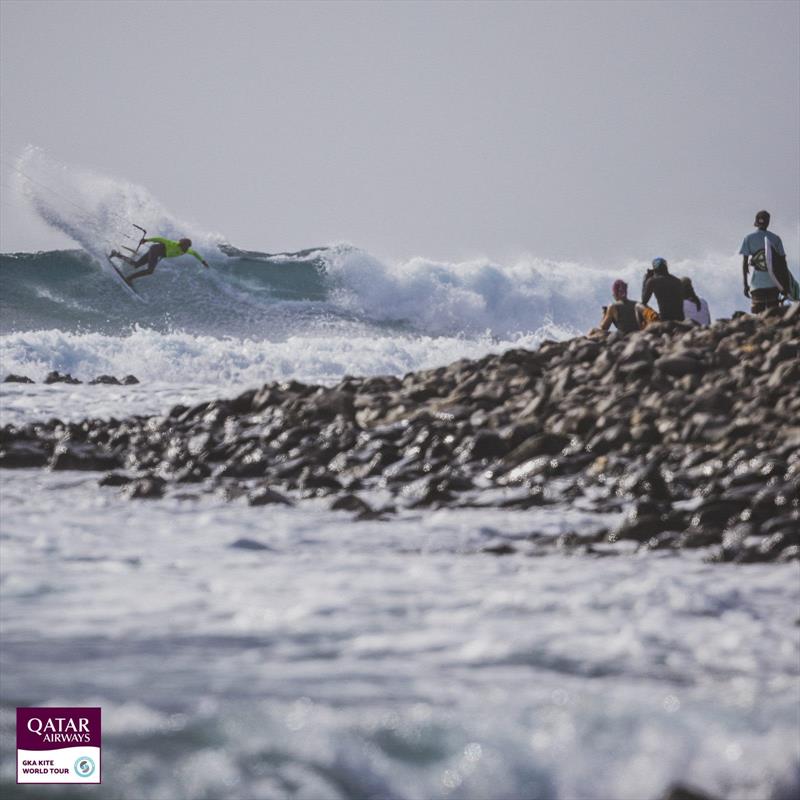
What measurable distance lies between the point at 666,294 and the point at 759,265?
3.02ft

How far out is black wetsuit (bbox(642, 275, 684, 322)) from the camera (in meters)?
11.8

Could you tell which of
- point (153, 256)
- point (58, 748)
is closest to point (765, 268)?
point (58, 748)

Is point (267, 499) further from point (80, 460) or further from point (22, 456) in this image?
point (22, 456)

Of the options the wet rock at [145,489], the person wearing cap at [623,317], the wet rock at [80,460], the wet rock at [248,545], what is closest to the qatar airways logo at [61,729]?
the wet rock at [248,545]

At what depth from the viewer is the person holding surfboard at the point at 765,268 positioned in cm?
1145

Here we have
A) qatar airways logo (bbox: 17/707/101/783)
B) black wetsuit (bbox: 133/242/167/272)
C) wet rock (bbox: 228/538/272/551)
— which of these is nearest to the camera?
qatar airways logo (bbox: 17/707/101/783)

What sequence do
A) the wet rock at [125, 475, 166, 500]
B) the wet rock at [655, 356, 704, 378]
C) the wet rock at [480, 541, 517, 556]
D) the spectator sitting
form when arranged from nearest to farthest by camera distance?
the wet rock at [480, 541, 517, 556]
the wet rock at [125, 475, 166, 500]
the wet rock at [655, 356, 704, 378]
the spectator sitting

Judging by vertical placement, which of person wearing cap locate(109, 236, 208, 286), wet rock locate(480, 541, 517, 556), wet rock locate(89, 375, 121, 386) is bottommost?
wet rock locate(480, 541, 517, 556)

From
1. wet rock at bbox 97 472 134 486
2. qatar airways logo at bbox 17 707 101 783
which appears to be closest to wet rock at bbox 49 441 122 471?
wet rock at bbox 97 472 134 486

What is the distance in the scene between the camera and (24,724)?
9.75ft

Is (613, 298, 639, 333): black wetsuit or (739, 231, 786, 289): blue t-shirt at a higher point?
(739, 231, 786, 289): blue t-shirt

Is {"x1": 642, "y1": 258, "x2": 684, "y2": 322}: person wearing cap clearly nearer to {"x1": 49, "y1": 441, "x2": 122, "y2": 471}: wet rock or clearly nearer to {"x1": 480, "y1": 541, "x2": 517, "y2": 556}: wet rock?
{"x1": 49, "y1": 441, "x2": 122, "y2": 471}: wet rock

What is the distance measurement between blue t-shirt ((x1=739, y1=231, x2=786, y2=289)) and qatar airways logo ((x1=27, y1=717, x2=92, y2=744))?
9.70 meters

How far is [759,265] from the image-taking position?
11.6 metres
